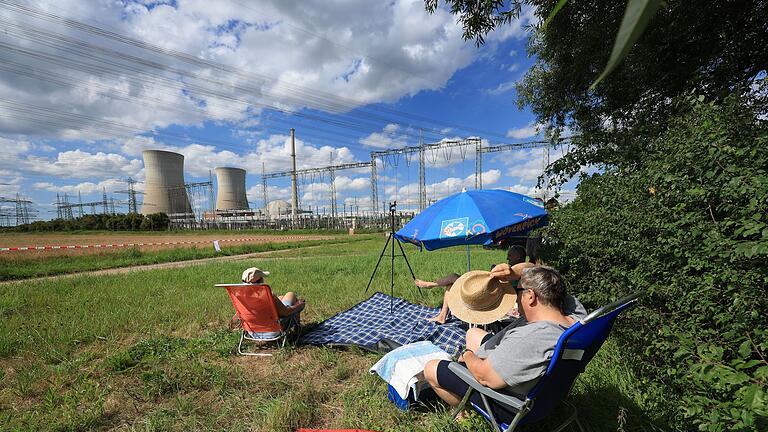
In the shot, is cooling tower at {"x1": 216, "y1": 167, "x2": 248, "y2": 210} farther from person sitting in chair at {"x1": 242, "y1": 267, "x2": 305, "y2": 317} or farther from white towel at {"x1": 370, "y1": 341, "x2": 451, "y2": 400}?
white towel at {"x1": 370, "y1": 341, "x2": 451, "y2": 400}

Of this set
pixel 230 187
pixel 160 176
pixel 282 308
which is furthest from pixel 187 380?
pixel 230 187

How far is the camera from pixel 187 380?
11.8ft

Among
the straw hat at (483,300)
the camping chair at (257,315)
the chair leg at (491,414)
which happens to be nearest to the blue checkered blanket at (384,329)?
the camping chair at (257,315)

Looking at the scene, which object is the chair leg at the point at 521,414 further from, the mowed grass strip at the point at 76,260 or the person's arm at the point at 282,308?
the mowed grass strip at the point at 76,260

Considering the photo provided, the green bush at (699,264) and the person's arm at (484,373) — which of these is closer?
the green bush at (699,264)

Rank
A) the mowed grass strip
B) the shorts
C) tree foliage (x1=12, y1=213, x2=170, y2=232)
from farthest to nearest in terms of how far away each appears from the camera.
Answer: tree foliage (x1=12, y1=213, x2=170, y2=232)
the mowed grass strip
the shorts

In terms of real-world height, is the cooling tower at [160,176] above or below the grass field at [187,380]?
above

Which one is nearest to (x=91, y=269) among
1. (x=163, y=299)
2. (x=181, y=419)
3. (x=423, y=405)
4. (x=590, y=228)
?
(x=163, y=299)

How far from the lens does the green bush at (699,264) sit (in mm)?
1984

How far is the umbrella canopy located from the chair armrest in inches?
76.5

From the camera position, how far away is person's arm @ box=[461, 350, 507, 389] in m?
2.32

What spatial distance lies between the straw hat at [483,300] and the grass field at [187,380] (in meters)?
0.90

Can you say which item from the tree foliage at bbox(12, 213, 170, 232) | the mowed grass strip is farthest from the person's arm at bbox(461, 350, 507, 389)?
the tree foliage at bbox(12, 213, 170, 232)

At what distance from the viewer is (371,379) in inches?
138
